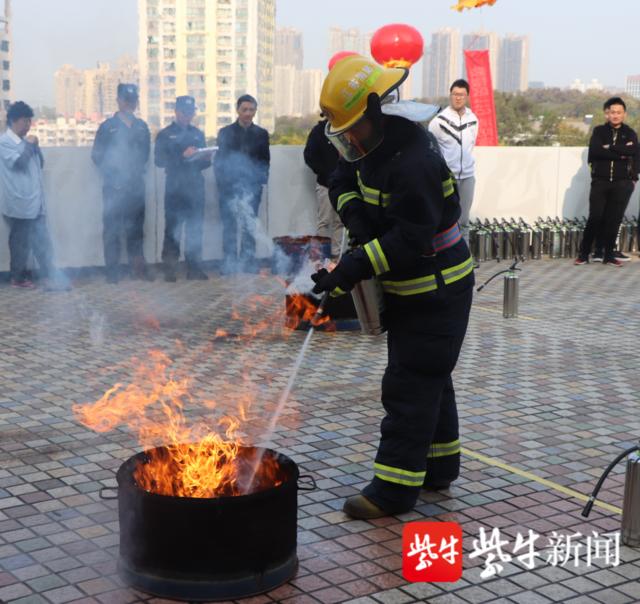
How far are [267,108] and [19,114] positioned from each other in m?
2.60

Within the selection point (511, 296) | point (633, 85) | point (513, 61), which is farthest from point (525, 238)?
point (633, 85)

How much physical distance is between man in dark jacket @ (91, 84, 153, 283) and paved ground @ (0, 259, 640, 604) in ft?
1.99

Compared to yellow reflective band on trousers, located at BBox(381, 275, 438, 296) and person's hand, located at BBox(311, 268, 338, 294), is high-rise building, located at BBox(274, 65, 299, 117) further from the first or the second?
person's hand, located at BBox(311, 268, 338, 294)

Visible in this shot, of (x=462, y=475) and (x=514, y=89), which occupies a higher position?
(x=514, y=89)

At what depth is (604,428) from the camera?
5992 mm

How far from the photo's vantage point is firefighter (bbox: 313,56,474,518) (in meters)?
4.16

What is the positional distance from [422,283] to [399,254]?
26 cm

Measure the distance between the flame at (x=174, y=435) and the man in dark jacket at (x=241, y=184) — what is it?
13.8 feet

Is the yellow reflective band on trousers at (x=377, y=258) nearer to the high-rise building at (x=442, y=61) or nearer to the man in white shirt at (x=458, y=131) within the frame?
the man in white shirt at (x=458, y=131)

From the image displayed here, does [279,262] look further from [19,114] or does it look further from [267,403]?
[267,403]

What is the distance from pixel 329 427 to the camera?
5879 millimetres

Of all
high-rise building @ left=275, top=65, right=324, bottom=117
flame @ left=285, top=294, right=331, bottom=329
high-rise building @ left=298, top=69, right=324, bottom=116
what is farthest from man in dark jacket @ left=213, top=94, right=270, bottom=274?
flame @ left=285, top=294, right=331, bottom=329

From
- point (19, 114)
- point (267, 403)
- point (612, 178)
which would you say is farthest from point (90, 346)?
point (612, 178)

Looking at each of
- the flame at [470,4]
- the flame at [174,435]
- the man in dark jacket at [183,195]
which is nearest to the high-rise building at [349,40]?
the flame at [470,4]
